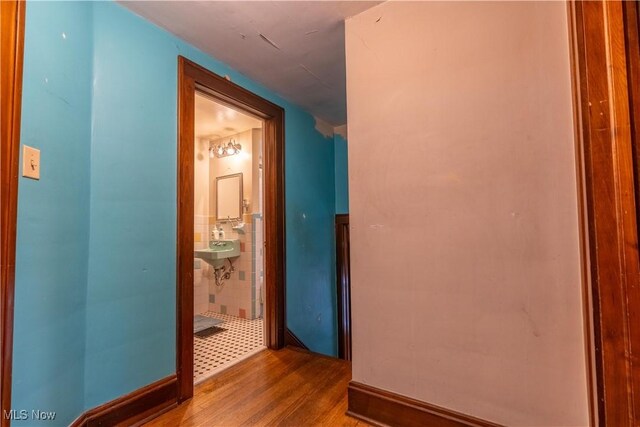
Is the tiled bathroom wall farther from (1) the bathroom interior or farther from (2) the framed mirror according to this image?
(2) the framed mirror

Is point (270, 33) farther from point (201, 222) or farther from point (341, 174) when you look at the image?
point (201, 222)

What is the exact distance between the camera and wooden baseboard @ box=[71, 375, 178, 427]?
1.35m

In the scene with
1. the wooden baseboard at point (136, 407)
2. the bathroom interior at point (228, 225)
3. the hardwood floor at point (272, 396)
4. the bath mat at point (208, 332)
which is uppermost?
the bathroom interior at point (228, 225)

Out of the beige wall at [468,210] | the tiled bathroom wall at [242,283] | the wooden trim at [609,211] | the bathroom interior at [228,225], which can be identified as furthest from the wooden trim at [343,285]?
the wooden trim at [609,211]

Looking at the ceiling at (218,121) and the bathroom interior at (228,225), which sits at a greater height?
the ceiling at (218,121)

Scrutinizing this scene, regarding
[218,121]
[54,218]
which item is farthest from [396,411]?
[218,121]

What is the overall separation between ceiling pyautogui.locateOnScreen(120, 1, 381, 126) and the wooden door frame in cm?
19

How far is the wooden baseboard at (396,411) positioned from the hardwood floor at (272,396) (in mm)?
68

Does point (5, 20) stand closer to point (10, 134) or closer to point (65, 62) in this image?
point (65, 62)

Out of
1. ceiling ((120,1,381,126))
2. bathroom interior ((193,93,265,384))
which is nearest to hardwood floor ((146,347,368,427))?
bathroom interior ((193,93,265,384))

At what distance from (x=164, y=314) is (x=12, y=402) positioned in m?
0.70

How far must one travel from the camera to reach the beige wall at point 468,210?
43.4 inches

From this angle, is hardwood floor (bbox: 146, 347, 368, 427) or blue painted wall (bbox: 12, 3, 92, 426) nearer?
blue painted wall (bbox: 12, 3, 92, 426)

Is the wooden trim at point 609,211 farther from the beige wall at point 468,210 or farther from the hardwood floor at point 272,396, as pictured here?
the hardwood floor at point 272,396
